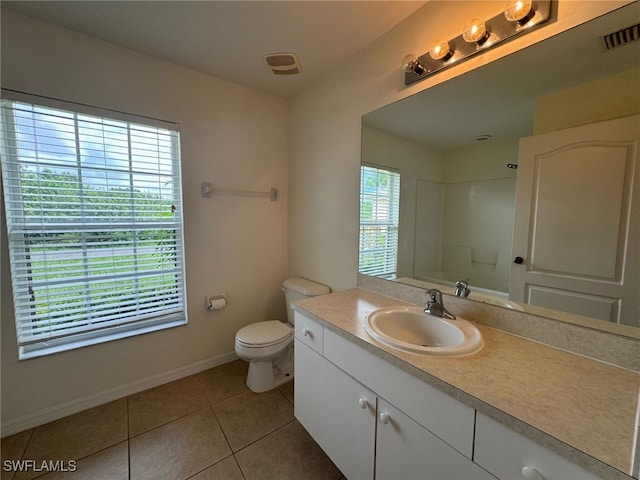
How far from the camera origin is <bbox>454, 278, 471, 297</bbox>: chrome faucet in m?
1.20

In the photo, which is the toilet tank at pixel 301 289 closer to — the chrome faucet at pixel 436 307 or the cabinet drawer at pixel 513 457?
the chrome faucet at pixel 436 307

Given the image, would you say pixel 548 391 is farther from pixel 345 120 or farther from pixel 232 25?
pixel 232 25

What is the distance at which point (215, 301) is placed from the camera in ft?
6.64

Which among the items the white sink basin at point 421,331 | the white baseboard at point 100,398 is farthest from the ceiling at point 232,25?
the white baseboard at point 100,398

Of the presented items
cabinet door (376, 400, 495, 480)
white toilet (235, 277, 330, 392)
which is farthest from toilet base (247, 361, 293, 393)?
cabinet door (376, 400, 495, 480)

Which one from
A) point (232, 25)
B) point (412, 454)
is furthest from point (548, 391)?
point (232, 25)

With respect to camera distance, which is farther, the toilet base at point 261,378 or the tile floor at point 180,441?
the toilet base at point 261,378

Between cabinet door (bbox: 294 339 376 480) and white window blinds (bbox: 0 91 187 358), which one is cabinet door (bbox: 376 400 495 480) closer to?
cabinet door (bbox: 294 339 376 480)

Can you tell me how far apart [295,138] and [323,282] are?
4.36 feet

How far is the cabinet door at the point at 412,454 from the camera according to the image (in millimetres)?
715

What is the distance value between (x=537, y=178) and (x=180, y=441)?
87.7 inches

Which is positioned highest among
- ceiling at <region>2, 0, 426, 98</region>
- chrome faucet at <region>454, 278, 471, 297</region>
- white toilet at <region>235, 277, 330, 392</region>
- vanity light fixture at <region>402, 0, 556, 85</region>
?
ceiling at <region>2, 0, 426, 98</region>

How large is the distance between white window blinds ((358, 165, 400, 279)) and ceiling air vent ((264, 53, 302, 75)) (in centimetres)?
91

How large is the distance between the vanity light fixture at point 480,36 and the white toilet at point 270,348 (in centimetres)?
154
